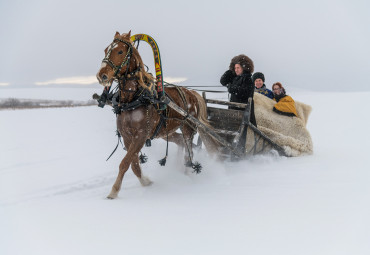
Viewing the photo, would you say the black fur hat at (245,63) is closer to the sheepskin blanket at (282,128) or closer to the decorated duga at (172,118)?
the decorated duga at (172,118)

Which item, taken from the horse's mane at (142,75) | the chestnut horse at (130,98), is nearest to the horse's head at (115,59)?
the chestnut horse at (130,98)

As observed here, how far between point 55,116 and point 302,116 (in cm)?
1038

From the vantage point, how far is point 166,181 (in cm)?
592

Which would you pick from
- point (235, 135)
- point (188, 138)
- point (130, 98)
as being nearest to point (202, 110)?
point (188, 138)

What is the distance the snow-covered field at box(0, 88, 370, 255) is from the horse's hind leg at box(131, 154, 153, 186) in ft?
0.38

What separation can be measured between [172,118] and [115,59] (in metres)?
1.58

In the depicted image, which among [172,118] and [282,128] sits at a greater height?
[172,118]


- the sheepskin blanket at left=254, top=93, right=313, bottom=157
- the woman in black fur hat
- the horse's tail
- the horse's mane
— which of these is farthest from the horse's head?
the sheepskin blanket at left=254, top=93, right=313, bottom=157

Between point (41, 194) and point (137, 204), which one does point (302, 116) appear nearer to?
point (137, 204)

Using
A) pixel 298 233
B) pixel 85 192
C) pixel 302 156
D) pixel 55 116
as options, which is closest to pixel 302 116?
pixel 302 156

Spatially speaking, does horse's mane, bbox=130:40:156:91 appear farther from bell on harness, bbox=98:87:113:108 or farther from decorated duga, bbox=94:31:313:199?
bell on harness, bbox=98:87:113:108

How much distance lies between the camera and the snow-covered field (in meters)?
3.40

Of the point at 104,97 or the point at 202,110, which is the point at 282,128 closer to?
the point at 202,110

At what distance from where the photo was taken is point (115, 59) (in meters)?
4.40
